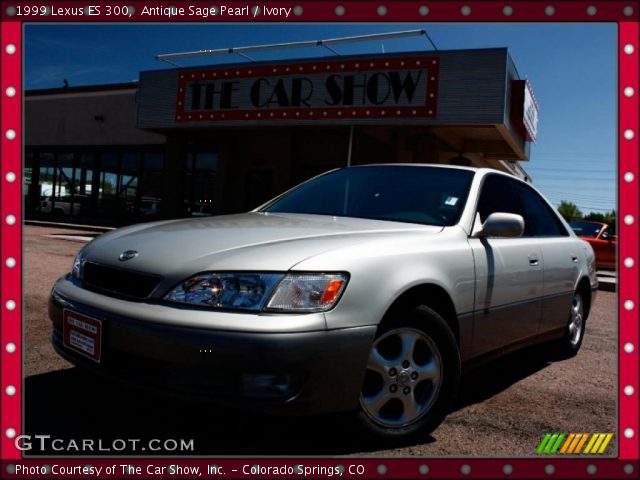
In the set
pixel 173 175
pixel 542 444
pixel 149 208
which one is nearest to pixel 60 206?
pixel 149 208

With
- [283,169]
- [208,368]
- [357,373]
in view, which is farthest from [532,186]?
[283,169]

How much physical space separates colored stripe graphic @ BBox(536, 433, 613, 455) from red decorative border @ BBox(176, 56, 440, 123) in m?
10.4

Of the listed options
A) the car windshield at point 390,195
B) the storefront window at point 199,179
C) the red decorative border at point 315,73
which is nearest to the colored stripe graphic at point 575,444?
the car windshield at point 390,195

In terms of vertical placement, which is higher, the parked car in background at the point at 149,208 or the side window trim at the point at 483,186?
the side window trim at the point at 483,186

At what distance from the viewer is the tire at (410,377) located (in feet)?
7.95

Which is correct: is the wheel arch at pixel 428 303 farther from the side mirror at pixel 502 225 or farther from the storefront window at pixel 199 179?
the storefront window at pixel 199 179

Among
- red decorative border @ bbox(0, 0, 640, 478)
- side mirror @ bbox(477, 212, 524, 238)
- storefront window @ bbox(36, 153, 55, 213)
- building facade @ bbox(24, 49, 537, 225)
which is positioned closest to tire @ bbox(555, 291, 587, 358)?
side mirror @ bbox(477, 212, 524, 238)

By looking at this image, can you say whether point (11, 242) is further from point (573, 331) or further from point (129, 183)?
point (129, 183)

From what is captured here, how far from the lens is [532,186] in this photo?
4215 mm

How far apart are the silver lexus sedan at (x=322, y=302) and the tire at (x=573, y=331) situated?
3.48ft

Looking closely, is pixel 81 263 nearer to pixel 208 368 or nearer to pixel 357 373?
pixel 208 368

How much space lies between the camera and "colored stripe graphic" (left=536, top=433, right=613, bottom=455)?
2.28m
